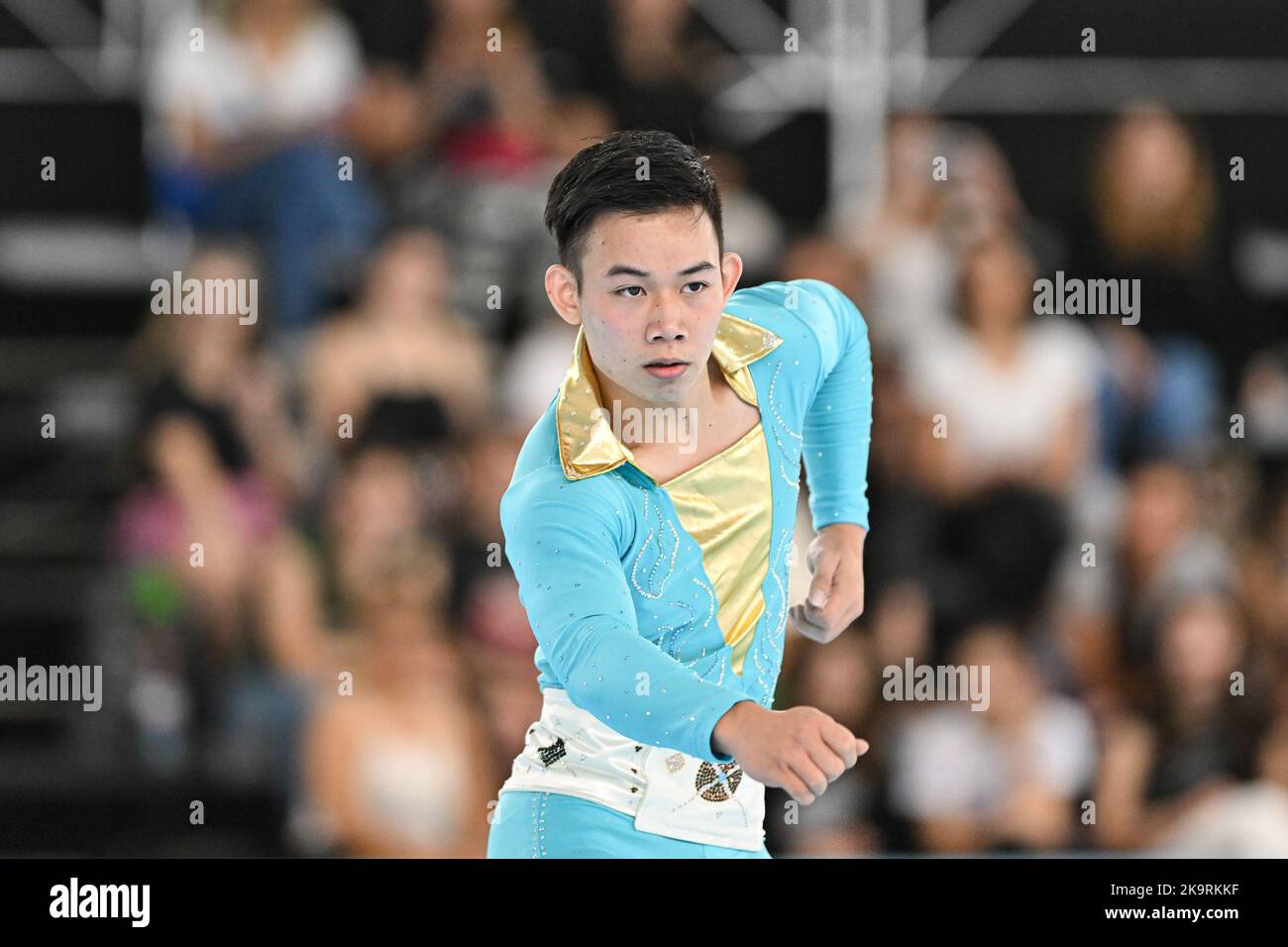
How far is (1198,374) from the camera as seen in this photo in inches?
229

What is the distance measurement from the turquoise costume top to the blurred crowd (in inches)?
83.6

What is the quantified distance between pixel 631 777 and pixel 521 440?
8.90 feet

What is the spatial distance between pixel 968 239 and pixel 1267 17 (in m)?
1.45

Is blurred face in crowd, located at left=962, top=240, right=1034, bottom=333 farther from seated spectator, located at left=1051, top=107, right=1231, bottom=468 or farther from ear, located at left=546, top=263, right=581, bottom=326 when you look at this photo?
ear, located at left=546, top=263, right=581, bottom=326

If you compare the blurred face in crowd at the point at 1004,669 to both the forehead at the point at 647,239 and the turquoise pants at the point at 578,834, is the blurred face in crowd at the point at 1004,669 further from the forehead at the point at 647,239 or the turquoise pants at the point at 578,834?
the forehead at the point at 647,239

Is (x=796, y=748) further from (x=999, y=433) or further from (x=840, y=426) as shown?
(x=999, y=433)

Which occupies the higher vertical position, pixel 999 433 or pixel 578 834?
pixel 999 433

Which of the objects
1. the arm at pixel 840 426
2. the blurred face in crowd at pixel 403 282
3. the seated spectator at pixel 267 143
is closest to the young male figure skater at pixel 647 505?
the arm at pixel 840 426

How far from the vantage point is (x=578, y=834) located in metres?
2.82

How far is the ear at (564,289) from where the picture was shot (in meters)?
2.80

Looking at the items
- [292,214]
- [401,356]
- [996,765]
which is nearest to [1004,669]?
[996,765]

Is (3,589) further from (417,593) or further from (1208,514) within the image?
(1208,514)

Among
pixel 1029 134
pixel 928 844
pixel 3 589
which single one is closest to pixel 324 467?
pixel 3 589

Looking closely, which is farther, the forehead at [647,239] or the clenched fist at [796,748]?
the forehead at [647,239]
